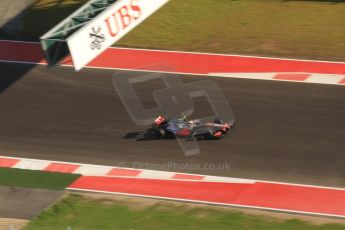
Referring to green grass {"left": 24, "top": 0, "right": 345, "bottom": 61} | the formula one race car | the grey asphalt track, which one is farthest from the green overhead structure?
green grass {"left": 24, "top": 0, "right": 345, "bottom": 61}

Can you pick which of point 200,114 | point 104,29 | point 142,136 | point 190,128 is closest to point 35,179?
point 142,136

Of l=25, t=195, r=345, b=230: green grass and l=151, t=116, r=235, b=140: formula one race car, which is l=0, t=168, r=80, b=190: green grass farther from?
l=151, t=116, r=235, b=140: formula one race car

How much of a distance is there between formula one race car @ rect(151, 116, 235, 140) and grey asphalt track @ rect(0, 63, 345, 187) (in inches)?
11.0

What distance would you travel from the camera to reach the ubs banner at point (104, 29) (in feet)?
77.2

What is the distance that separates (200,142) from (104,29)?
16.7 feet

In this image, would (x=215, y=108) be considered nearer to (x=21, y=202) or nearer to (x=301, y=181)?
(x=301, y=181)

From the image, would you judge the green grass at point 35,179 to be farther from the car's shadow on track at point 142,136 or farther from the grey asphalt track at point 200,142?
the car's shadow on track at point 142,136

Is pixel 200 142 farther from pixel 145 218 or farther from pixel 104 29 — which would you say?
pixel 104 29

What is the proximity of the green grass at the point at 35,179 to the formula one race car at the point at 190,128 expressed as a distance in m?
3.26

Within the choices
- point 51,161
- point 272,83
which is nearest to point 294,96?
point 272,83

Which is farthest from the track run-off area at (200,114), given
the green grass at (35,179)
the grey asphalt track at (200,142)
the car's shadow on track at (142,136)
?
the green grass at (35,179)

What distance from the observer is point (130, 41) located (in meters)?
31.5

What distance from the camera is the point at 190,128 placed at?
24.0 meters

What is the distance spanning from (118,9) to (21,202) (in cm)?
786
